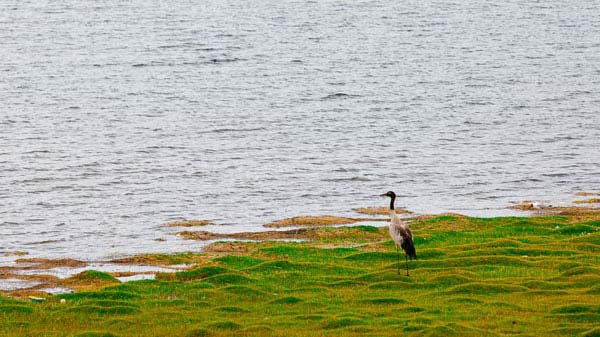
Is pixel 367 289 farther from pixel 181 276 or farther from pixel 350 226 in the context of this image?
pixel 350 226

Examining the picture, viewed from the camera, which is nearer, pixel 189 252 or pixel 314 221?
pixel 189 252

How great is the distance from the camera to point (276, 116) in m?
77.1

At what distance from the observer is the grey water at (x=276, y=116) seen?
51281mm

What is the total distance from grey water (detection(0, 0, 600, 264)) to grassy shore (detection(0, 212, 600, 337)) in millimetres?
9053

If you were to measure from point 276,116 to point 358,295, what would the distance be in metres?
49.3

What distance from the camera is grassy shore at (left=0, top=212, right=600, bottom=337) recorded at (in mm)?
24734

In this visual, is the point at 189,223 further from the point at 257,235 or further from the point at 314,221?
the point at 314,221

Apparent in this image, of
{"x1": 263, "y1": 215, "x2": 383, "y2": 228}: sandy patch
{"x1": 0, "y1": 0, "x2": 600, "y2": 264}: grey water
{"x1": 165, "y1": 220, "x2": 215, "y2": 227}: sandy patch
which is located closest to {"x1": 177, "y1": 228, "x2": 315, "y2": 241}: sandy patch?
{"x1": 0, "y1": 0, "x2": 600, "y2": 264}: grey water

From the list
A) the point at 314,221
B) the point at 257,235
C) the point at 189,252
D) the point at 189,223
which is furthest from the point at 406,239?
the point at 189,223

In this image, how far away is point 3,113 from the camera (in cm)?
7725

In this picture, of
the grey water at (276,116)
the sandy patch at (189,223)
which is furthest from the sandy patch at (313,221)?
the sandy patch at (189,223)

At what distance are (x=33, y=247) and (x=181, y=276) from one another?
39.4 feet

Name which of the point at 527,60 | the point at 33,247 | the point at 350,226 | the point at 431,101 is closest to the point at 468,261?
the point at 350,226

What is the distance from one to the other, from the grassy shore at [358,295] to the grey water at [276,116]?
905cm
